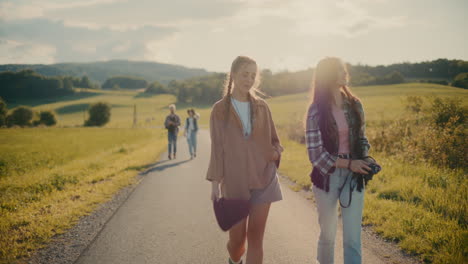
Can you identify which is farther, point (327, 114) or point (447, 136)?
point (447, 136)

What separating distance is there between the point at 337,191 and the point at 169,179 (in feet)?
21.2

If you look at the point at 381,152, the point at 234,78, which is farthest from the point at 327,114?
the point at 381,152

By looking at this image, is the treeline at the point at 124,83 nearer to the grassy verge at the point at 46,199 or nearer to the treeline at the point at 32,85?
the treeline at the point at 32,85

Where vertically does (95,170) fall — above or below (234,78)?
below

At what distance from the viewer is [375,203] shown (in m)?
5.13

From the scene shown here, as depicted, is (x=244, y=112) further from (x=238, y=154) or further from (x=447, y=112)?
(x=447, y=112)

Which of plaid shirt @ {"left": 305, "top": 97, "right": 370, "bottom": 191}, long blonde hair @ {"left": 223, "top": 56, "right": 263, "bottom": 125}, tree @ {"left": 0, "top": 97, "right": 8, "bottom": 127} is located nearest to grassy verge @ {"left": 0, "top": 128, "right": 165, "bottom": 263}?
long blonde hair @ {"left": 223, "top": 56, "right": 263, "bottom": 125}

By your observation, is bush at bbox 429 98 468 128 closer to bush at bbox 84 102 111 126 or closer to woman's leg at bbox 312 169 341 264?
woman's leg at bbox 312 169 341 264

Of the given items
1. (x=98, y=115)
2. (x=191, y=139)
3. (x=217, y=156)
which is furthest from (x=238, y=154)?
(x=98, y=115)

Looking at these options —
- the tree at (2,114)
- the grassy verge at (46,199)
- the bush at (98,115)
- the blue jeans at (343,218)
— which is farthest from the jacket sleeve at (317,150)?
the bush at (98,115)

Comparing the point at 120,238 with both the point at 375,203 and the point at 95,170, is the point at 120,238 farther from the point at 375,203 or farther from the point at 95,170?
the point at 95,170

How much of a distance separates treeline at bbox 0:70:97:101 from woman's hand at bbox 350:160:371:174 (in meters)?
24.3

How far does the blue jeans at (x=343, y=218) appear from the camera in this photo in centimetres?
246

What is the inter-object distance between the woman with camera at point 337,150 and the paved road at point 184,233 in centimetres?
102
